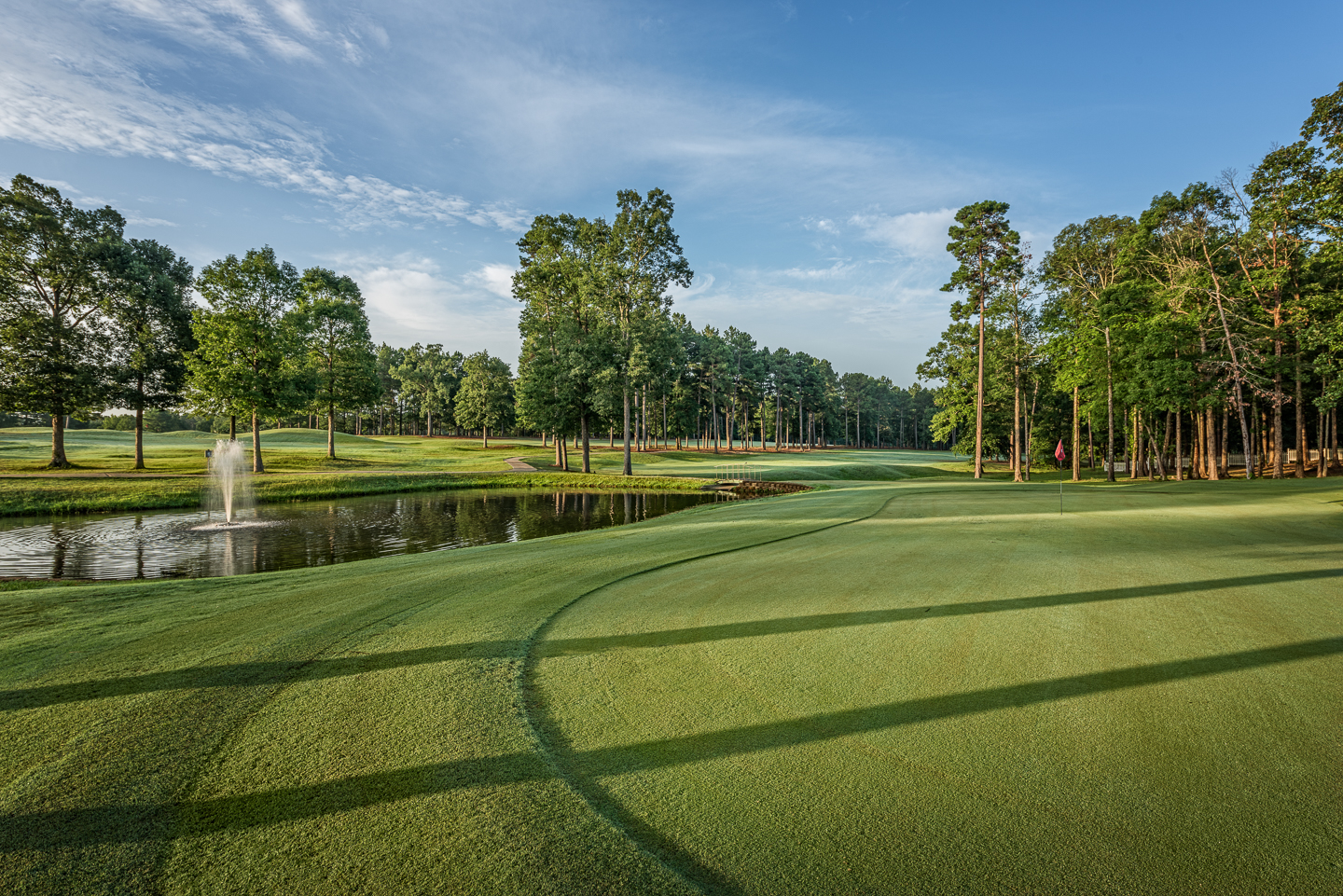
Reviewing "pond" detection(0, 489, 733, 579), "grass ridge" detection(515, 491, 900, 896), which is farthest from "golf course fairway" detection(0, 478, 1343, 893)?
"pond" detection(0, 489, 733, 579)

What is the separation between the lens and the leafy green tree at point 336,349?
148ft

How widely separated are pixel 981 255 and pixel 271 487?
131 ft

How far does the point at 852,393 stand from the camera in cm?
11631

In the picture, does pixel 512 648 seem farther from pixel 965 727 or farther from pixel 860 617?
pixel 965 727

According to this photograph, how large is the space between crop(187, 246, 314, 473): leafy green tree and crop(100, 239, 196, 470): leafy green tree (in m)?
2.57

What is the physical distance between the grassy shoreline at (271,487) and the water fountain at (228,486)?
1.72ft

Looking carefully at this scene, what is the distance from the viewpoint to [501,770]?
3.33m

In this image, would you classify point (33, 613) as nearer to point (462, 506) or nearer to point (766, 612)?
point (766, 612)

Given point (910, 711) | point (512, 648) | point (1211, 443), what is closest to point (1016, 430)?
point (1211, 443)

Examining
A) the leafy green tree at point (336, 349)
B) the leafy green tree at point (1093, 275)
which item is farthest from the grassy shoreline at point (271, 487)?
the leafy green tree at point (1093, 275)

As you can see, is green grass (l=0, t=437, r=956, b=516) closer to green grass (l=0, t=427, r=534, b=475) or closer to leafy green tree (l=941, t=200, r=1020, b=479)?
green grass (l=0, t=427, r=534, b=475)

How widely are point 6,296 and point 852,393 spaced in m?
111

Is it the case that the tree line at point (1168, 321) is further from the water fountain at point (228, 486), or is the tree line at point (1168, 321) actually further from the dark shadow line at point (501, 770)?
the water fountain at point (228, 486)

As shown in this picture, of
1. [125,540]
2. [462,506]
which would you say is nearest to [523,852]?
[125,540]
